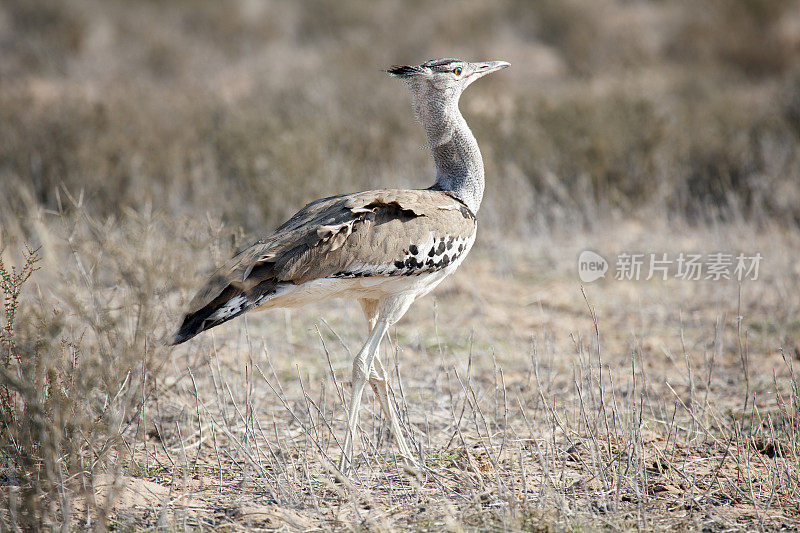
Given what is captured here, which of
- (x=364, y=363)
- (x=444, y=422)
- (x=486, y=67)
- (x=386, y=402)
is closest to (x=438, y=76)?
(x=486, y=67)

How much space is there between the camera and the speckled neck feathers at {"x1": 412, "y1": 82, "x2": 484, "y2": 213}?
10.4 ft

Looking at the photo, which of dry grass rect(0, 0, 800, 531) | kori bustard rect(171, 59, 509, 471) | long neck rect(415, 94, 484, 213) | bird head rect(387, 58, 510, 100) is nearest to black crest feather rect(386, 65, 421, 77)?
bird head rect(387, 58, 510, 100)

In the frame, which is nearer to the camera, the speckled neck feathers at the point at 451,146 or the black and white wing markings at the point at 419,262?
the black and white wing markings at the point at 419,262

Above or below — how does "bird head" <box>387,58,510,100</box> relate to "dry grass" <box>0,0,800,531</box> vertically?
above

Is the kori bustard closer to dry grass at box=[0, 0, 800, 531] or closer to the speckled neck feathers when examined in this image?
the speckled neck feathers

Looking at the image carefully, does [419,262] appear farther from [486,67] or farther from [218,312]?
[486,67]

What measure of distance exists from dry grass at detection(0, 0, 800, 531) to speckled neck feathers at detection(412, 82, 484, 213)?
2.23ft

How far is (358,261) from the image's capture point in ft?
9.00

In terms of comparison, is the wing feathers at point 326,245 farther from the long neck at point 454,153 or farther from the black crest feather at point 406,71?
the black crest feather at point 406,71

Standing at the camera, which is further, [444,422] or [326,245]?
[444,422]

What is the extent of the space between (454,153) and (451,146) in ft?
0.10

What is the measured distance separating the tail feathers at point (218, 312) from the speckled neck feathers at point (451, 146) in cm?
100

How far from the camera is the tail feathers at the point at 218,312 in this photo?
2566mm

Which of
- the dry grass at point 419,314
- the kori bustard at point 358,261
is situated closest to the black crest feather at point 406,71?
the kori bustard at point 358,261
